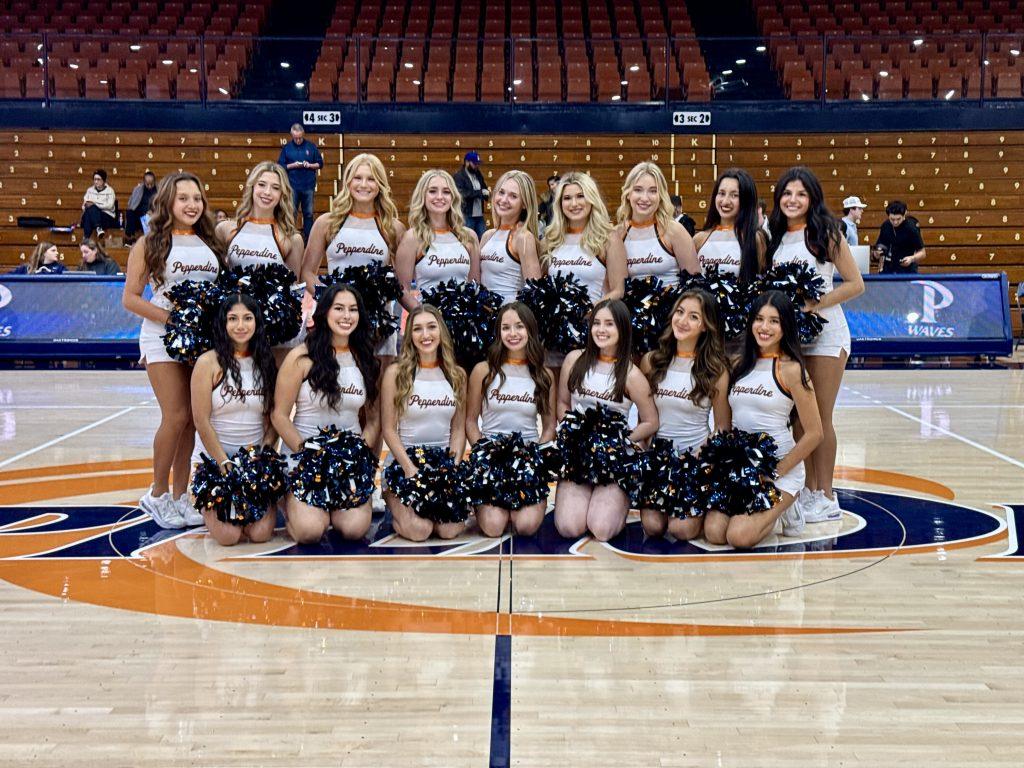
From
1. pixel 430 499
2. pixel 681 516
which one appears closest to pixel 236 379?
pixel 430 499

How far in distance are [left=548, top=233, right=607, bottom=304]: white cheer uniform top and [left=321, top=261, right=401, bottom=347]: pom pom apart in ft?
2.08

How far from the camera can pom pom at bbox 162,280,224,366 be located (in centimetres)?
381

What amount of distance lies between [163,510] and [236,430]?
0.47 meters

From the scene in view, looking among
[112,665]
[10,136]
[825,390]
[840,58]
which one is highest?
[840,58]

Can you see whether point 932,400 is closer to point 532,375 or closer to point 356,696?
point 532,375

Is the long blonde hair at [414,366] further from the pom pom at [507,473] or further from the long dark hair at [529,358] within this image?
the pom pom at [507,473]

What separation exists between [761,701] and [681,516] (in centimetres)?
141

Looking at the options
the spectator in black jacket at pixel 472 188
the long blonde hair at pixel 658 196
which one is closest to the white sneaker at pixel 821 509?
the long blonde hair at pixel 658 196

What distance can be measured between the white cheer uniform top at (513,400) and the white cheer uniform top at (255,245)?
980 millimetres

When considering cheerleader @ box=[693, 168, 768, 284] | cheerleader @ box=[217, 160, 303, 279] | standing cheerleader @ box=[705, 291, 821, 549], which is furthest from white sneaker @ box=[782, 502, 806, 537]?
cheerleader @ box=[217, 160, 303, 279]

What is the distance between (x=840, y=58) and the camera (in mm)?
12797

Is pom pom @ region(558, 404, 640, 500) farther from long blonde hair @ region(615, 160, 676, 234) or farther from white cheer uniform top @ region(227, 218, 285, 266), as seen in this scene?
white cheer uniform top @ region(227, 218, 285, 266)

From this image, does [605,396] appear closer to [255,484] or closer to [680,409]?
[680,409]

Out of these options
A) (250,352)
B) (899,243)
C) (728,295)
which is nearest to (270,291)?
(250,352)
